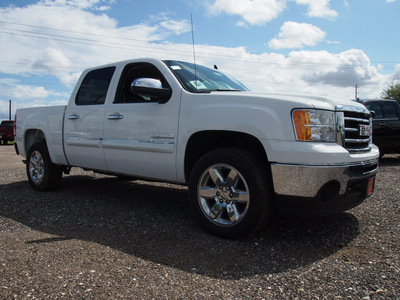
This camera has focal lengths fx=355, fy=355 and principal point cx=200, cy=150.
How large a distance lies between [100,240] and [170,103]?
156 centimetres

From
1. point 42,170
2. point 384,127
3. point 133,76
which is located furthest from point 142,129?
point 384,127

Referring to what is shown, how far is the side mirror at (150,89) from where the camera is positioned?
11.9 ft

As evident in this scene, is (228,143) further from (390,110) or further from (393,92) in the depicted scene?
(393,92)

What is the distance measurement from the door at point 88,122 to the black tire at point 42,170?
0.61 meters

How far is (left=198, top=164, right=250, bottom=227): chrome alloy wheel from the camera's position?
3.26 m

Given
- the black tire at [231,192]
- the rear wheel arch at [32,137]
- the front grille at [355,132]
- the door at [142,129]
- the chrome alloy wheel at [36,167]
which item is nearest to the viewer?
the black tire at [231,192]

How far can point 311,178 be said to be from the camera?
9.53ft

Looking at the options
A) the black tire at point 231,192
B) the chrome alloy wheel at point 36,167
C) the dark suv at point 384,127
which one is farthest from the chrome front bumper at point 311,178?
the dark suv at point 384,127

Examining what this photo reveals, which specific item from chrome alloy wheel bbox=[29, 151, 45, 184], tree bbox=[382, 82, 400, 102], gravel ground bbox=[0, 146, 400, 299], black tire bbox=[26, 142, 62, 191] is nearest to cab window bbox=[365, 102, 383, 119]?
gravel ground bbox=[0, 146, 400, 299]

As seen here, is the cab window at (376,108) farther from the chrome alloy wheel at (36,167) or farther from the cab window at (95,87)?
the chrome alloy wheel at (36,167)

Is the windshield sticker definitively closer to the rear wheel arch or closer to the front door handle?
the front door handle

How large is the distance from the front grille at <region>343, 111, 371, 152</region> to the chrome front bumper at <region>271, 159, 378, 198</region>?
0.24 m

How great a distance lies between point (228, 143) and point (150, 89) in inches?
38.5

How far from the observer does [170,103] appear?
3.80m
